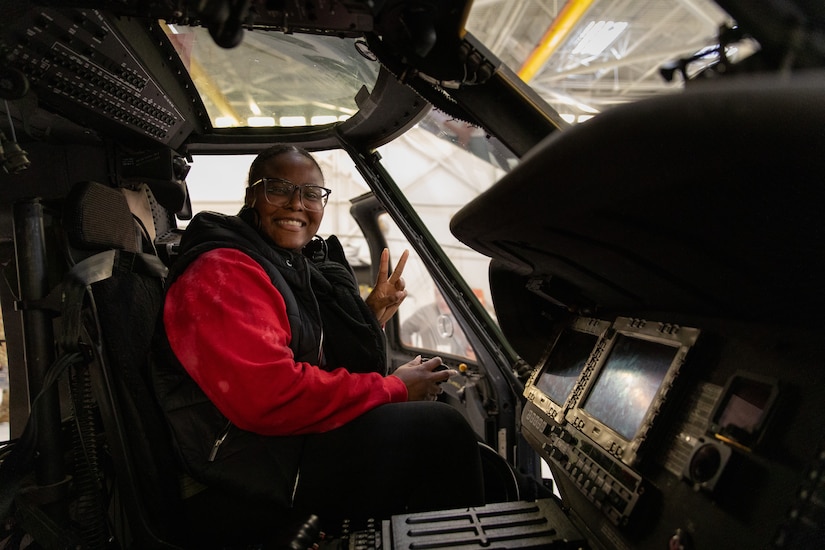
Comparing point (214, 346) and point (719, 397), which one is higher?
point (719, 397)

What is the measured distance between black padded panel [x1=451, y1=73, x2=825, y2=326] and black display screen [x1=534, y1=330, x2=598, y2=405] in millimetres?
359

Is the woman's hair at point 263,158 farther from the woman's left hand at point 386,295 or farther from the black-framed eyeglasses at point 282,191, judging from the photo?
the woman's left hand at point 386,295

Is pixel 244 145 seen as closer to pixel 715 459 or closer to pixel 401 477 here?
pixel 401 477

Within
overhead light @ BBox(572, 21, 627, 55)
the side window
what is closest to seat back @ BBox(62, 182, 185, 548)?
the side window

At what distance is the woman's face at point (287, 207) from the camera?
1.57 m

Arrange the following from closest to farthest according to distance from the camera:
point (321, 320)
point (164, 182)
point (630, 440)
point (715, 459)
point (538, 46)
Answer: point (715, 459), point (630, 440), point (321, 320), point (164, 182), point (538, 46)

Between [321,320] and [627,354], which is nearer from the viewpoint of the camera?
[627,354]

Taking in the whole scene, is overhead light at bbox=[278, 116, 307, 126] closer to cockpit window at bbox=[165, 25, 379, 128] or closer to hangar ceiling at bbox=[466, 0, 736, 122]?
cockpit window at bbox=[165, 25, 379, 128]

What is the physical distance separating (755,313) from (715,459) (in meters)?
0.27

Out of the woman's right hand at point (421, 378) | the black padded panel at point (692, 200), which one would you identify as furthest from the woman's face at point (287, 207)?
the black padded panel at point (692, 200)

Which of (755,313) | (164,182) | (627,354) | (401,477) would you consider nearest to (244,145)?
(164,182)

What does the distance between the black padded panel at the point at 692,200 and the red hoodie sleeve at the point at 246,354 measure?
2.06ft

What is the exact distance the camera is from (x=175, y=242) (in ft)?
7.32

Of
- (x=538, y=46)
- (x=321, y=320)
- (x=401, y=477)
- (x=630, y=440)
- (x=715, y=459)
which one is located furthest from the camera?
(x=538, y=46)
